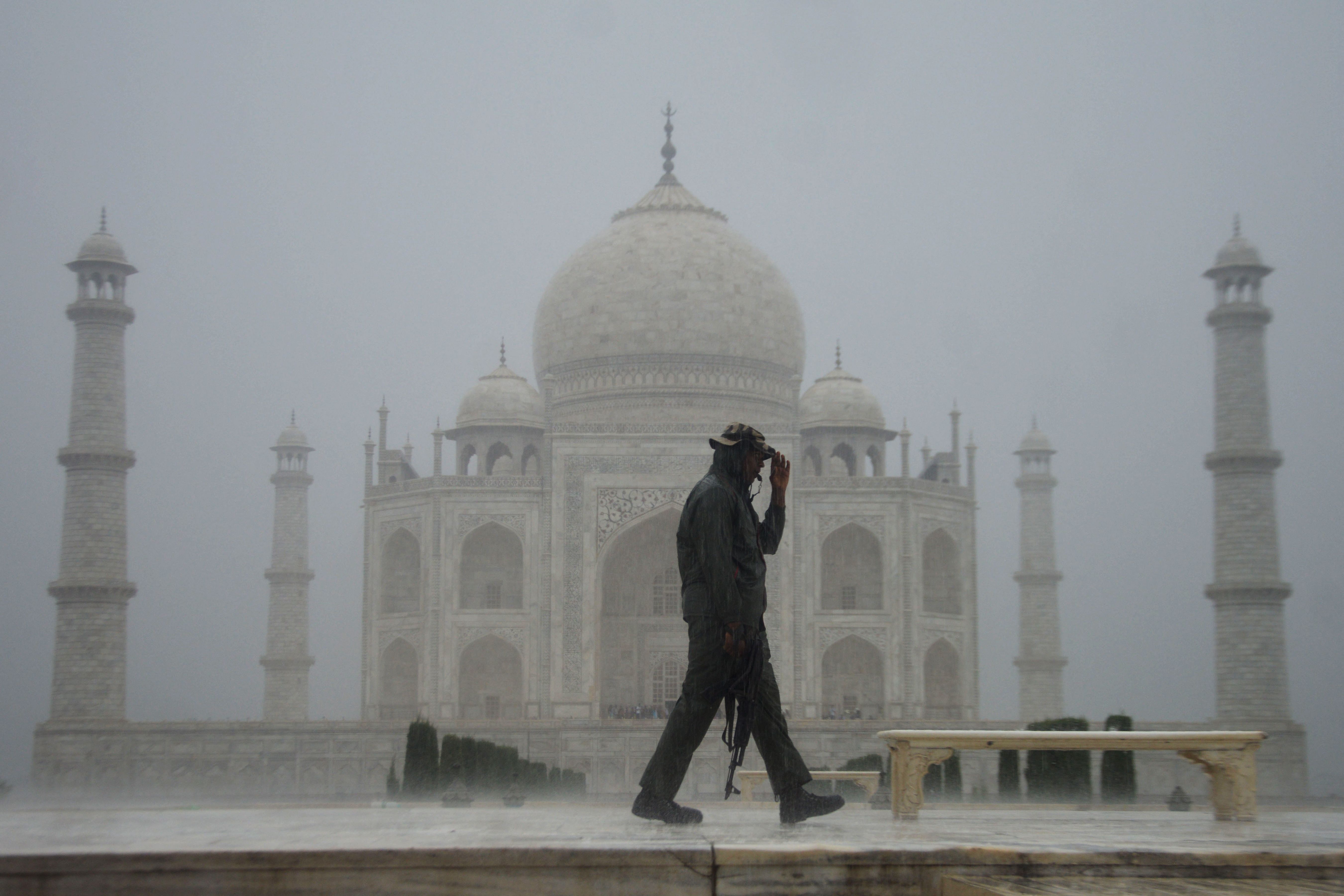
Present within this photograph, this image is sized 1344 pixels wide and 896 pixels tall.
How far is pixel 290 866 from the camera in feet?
11.3

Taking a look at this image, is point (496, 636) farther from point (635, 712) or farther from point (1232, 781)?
point (1232, 781)

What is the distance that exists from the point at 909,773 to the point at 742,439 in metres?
1.42

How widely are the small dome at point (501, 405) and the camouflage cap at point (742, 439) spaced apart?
20118 mm

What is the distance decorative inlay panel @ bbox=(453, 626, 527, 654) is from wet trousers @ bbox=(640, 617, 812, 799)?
17905 mm

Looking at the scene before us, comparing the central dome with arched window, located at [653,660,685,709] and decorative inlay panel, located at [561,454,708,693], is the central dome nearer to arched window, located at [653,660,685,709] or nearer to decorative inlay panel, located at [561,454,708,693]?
decorative inlay panel, located at [561,454,708,693]

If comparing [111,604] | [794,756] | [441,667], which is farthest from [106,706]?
[794,756]

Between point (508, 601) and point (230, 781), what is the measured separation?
537 cm

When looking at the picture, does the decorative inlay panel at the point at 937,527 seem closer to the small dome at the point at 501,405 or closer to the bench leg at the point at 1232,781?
the small dome at the point at 501,405

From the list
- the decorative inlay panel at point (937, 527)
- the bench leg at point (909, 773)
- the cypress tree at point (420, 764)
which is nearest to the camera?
the bench leg at point (909, 773)

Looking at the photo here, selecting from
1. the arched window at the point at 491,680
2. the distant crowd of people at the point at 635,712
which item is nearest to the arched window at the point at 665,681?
the distant crowd of people at the point at 635,712

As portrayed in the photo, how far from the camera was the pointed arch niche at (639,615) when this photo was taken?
77.3ft

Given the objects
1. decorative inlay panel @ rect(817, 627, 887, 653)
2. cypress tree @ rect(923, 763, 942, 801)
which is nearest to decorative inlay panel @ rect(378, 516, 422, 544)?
decorative inlay panel @ rect(817, 627, 887, 653)

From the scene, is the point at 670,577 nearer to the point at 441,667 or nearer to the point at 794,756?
Answer: the point at 441,667

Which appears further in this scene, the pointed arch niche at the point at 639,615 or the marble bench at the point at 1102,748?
the pointed arch niche at the point at 639,615
